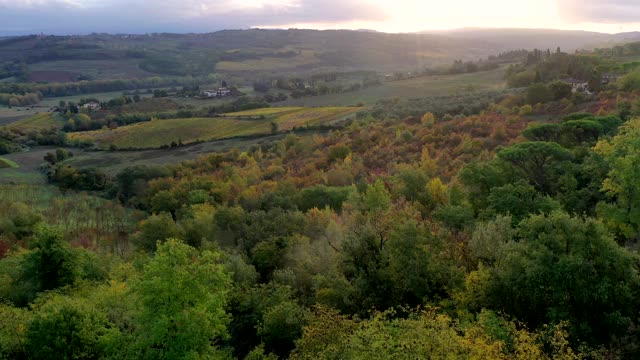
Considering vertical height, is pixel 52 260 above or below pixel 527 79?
below

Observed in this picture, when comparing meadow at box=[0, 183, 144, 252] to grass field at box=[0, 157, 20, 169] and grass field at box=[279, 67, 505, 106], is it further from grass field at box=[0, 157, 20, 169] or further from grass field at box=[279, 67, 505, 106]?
grass field at box=[279, 67, 505, 106]

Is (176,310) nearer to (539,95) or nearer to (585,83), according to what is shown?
(539,95)

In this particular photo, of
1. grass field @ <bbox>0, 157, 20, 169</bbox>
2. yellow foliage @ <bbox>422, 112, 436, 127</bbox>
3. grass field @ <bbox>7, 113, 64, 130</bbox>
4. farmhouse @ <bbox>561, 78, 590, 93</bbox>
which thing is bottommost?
grass field @ <bbox>0, 157, 20, 169</bbox>

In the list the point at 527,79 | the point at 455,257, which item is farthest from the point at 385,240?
the point at 527,79

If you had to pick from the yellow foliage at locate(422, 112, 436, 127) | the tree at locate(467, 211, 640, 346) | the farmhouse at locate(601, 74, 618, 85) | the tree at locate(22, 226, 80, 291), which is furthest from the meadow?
the farmhouse at locate(601, 74, 618, 85)

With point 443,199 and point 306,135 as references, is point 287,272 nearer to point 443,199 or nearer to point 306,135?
point 443,199

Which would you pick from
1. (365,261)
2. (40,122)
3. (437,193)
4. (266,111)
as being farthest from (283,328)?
(40,122)

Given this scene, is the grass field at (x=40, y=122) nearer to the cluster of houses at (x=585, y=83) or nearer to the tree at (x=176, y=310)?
the cluster of houses at (x=585, y=83)
